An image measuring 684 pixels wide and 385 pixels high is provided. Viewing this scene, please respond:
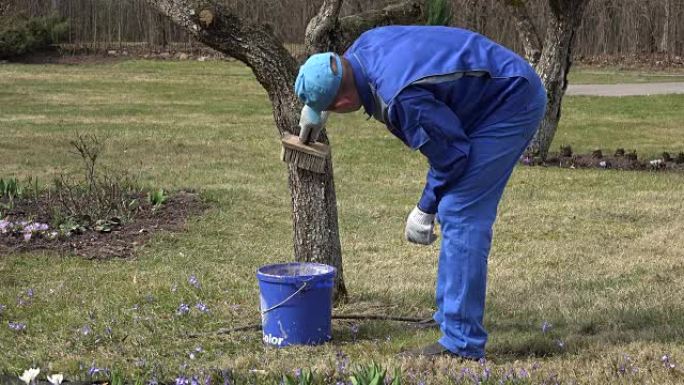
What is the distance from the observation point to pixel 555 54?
10922 mm

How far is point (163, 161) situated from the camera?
36.5 feet

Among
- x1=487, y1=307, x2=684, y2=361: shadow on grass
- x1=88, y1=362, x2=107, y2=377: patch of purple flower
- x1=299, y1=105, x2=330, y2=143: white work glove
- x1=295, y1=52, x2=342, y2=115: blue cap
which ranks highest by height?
x1=295, y1=52, x2=342, y2=115: blue cap

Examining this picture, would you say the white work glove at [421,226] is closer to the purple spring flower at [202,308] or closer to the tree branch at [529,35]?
the purple spring flower at [202,308]

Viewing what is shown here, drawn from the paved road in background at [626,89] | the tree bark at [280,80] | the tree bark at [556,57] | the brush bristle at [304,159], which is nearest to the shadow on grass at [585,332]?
the tree bark at [280,80]

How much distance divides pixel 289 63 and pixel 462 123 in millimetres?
1296

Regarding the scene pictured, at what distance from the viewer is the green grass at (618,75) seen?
25625 millimetres

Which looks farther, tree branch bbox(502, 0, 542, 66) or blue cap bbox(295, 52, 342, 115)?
tree branch bbox(502, 0, 542, 66)

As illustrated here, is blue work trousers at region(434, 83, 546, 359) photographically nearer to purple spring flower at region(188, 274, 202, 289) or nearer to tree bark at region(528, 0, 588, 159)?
purple spring flower at region(188, 274, 202, 289)

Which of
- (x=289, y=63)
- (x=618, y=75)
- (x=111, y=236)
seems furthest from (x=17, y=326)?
(x=618, y=75)

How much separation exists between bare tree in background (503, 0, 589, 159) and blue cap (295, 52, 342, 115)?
7293 millimetres

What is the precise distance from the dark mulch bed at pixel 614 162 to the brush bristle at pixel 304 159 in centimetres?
705

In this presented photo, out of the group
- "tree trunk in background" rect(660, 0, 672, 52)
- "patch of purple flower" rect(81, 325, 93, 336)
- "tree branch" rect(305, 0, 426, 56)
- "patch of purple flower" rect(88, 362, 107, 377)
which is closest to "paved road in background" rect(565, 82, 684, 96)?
"tree trunk in background" rect(660, 0, 672, 52)

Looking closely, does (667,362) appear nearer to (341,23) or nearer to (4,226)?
(341,23)

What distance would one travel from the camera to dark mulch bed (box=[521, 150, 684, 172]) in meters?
11.1
